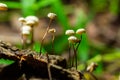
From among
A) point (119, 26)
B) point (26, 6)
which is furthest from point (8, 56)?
point (119, 26)

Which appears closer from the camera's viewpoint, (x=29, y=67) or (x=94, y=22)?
(x=29, y=67)

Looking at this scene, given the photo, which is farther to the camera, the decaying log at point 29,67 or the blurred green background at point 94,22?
the blurred green background at point 94,22

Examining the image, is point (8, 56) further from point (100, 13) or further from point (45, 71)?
point (100, 13)

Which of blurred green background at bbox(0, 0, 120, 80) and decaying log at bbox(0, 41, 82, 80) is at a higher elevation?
blurred green background at bbox(0, 0, 120, 80)

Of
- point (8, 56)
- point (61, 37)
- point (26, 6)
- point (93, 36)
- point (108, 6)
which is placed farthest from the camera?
point (108, 6)

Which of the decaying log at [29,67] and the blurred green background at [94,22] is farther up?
the blurred green background at [94,22]

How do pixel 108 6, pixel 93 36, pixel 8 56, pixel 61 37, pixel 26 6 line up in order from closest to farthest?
pixel 8 56 → pixel 26 6 → pixel 61 37 → pixel 93 36 → pixel 108 6

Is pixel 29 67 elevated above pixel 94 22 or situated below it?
below

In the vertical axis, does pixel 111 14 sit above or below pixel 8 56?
above
